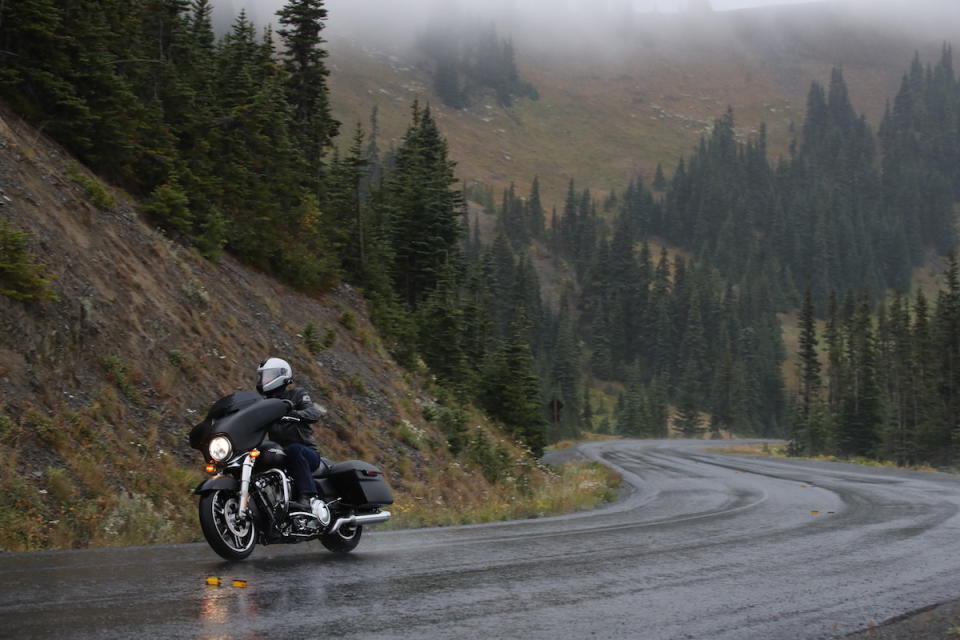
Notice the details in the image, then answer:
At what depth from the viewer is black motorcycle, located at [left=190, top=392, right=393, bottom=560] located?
7.30 metres

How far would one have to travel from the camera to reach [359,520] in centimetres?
884

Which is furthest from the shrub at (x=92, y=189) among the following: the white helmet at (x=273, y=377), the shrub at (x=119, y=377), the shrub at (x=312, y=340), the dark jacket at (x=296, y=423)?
the dark jacket at (x=296, y=423)

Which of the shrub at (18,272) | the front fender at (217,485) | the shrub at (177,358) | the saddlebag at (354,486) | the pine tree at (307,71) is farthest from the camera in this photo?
the pine tree at (307,71)

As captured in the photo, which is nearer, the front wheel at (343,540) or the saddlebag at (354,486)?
the front wheel at (343,540)

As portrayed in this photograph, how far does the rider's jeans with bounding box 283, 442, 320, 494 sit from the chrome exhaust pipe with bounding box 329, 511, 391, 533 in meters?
0.54

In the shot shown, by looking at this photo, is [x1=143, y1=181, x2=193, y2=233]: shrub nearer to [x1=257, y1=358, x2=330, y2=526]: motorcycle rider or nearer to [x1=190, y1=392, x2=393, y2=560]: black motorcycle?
[x1=257, y1=358, x2=330, y2=526]: motorcycle rider

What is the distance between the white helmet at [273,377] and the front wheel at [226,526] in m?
1.20

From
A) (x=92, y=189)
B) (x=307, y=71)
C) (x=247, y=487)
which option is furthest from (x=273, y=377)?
(x=307, y=71)

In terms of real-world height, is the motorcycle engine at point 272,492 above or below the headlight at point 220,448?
below

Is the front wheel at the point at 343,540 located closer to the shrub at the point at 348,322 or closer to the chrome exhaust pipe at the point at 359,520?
the chrome exhaust pipe at the point at 359,520

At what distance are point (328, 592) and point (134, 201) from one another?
1659 centimetres

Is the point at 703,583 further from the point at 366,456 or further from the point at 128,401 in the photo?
the point at 366,456

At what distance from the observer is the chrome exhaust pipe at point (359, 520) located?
8500 millimetres

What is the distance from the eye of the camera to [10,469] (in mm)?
10594
